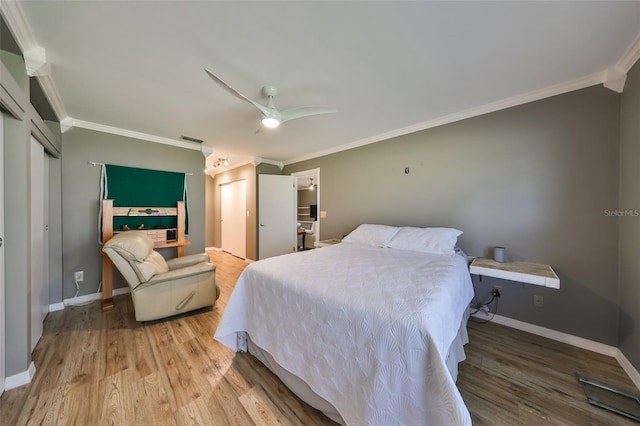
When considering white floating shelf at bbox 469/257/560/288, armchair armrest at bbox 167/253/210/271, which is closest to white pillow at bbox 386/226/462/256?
white floating shelf at bbox 469/257/560/288

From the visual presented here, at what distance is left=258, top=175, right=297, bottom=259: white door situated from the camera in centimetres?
448

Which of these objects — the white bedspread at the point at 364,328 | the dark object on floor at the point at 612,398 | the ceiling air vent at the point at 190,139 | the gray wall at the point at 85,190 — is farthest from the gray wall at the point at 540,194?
the gray wall at the point at 85,190

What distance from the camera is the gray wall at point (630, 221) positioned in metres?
1.58

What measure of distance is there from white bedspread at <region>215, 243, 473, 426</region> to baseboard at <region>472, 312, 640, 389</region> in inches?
34.5

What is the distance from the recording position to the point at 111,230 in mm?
2791

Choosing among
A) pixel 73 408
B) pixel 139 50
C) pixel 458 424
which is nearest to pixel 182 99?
pixel 139 50

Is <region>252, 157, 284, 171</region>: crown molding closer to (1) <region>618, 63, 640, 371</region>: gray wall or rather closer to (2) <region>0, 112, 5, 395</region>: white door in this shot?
(2) <region>0, 112, 5, 395</region>: white door

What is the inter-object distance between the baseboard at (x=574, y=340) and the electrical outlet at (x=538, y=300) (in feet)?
0.69

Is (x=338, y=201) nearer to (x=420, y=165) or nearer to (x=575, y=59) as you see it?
(x=420, y=165)

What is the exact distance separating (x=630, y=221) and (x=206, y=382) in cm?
334

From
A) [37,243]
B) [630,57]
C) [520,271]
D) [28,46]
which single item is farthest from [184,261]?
[630,57]

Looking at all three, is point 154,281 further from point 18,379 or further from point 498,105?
point 498,105

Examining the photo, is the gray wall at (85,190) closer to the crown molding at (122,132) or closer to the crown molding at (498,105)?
the crown molding at (122,132)

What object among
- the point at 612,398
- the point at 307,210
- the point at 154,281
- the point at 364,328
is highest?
the point at 307,210
